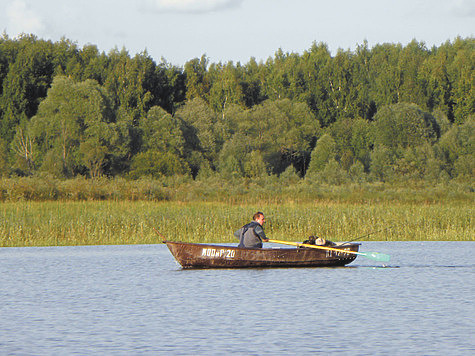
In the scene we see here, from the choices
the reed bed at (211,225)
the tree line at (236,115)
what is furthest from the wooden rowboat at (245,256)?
the tree line at (236,115)

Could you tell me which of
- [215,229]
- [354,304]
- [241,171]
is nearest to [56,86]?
[241,171]

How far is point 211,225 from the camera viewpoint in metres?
31.6

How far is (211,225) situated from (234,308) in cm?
1606

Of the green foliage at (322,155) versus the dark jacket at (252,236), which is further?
the green foliage at (322,155)

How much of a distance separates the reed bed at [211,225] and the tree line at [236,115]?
84.2ft

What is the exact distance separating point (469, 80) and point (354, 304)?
78.1 m

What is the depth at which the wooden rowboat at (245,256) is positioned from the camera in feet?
68.5

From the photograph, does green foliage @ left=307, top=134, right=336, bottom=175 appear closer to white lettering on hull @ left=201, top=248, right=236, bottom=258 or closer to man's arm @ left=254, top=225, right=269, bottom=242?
man's arm @ left=254, top=225, right=269, bottom=242

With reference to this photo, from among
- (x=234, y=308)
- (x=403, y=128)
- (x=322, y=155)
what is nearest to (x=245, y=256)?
(x=234, y=308)

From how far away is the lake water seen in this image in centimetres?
1200

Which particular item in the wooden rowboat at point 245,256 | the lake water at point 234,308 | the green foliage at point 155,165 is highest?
the green foliage at point 155,165

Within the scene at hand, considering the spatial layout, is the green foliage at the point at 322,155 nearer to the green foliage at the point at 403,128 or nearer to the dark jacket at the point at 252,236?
the green foliage at the point at 403,128

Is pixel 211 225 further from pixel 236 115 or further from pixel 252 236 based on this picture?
pixel 236 115

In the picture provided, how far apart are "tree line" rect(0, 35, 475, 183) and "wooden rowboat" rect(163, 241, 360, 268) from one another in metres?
38.1
